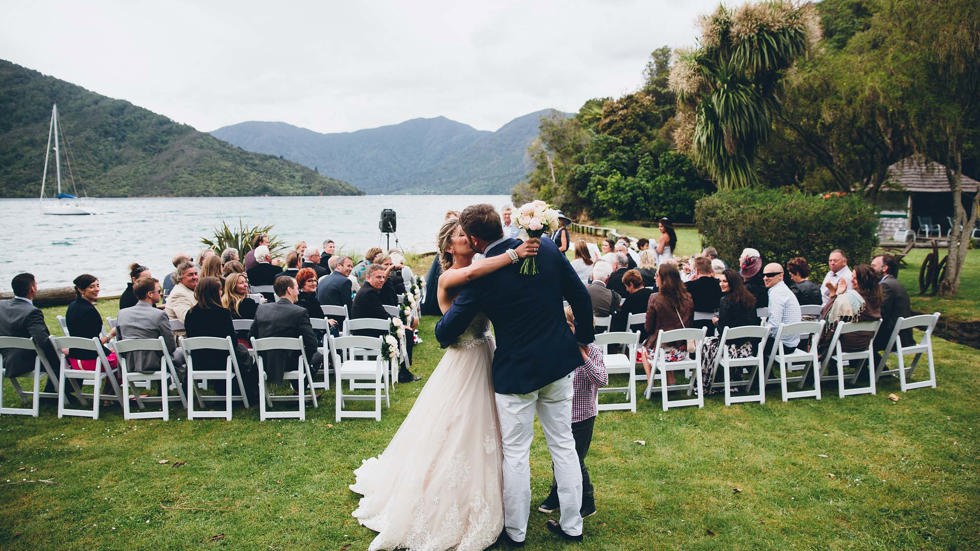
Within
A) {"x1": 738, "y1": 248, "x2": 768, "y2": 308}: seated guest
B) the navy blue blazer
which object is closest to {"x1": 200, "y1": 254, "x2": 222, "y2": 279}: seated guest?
the navy blue blazer

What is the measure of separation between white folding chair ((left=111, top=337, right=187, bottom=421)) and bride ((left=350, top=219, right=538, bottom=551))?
Answer: 138 inches

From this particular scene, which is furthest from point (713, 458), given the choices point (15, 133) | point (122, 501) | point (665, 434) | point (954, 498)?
point (15, 133)

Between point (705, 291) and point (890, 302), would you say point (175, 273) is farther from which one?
point (890, 302)

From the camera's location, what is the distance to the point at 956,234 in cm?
1136

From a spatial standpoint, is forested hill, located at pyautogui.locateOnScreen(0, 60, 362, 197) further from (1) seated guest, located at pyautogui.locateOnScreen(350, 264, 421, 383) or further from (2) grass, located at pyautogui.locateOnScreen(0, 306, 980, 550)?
(2) grass, located at pyautogui.locateOnScreen(0, 306, 980, 550)

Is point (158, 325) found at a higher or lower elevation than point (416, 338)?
higher

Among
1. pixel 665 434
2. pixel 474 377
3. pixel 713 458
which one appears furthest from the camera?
pixel 665 434

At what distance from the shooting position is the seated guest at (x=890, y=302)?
657cm

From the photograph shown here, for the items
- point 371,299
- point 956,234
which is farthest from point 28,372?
point 956,234

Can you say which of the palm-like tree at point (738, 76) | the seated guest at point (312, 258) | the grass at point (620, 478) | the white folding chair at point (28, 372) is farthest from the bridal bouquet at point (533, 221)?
the palm-like tree at point (738, 76)

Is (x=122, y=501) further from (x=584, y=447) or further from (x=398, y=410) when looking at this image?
(x=584, y=447)

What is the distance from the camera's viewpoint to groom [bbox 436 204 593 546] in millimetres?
3264

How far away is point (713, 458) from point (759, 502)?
77 cm

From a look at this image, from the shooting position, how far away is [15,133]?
74562 millimetres
